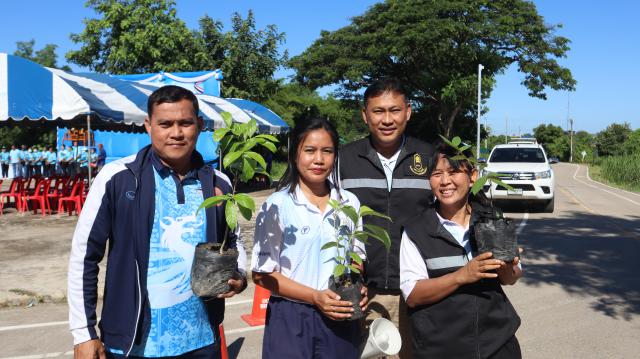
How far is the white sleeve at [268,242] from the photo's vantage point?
2307mm

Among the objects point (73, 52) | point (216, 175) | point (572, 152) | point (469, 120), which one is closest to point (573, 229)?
point (216, 175)

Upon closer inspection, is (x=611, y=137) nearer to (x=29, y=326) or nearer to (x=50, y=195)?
(x=50, y=195)

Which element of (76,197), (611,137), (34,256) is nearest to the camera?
(34,256)

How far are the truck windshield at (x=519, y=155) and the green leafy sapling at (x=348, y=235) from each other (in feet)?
43.5

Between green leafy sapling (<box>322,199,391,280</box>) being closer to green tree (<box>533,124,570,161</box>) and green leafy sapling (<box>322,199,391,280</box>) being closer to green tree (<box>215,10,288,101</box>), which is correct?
green tree (<box>215,10,288,101</box>)

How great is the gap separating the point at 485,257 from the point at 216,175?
1.21 m

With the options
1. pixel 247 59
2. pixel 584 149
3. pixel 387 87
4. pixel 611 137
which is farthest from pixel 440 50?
pixel 584 149

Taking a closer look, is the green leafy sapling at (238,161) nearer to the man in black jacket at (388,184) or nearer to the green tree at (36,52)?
the man in black jacket at (388,184)

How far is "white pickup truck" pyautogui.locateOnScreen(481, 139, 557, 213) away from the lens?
1347 cm

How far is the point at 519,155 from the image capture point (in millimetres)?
14750

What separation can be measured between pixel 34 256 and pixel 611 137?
81033 mm

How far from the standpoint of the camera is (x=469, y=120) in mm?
38562

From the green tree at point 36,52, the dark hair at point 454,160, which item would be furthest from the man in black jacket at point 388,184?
the green tree at point 36,52

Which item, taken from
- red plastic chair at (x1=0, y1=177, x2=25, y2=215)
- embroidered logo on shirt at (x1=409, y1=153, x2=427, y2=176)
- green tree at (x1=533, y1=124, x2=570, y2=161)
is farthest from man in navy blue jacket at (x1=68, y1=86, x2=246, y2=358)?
green tree at (x1=533, y1=124, x2=570, y2=161)
